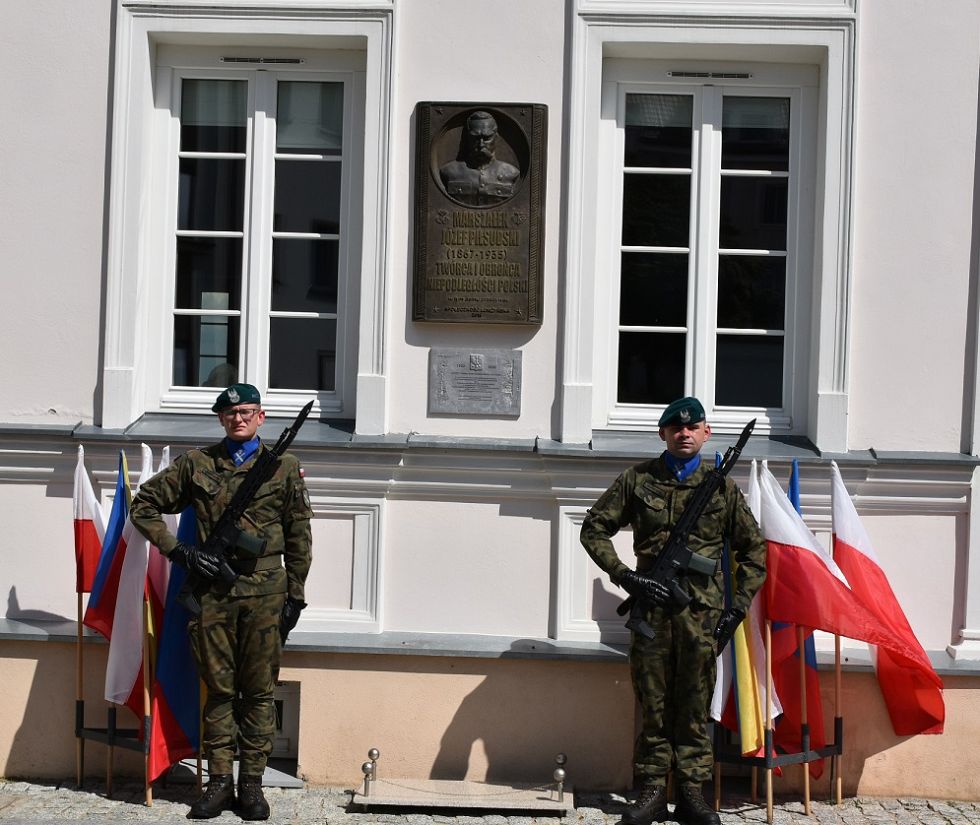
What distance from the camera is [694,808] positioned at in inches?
254

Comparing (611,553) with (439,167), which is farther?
(439,167)

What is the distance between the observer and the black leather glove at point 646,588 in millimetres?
6387

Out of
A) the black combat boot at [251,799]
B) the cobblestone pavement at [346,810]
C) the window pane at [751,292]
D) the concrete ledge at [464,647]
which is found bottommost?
the cobblestone pavement at [346,810]

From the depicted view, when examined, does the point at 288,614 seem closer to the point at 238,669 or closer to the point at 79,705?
the point at 238,669

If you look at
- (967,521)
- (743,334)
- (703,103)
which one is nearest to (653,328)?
(743,334)

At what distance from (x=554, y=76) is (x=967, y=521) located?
3.01 meters

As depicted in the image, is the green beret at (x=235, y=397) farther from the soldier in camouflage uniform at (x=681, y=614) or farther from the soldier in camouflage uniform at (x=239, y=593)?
the soldier in camouflage uniform at (x=681, y=614)

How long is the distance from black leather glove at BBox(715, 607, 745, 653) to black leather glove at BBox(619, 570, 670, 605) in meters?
0.27

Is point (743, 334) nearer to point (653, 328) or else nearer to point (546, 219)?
point (653, 328)

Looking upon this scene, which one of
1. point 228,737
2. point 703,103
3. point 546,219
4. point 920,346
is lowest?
point 228,737

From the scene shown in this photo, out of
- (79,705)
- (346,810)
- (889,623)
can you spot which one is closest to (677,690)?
(889,623)

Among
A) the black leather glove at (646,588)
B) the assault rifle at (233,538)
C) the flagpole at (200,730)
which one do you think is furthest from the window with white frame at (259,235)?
the black leather glove at (646,588)

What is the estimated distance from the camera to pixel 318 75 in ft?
24.8

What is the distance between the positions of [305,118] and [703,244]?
218 centimetres
